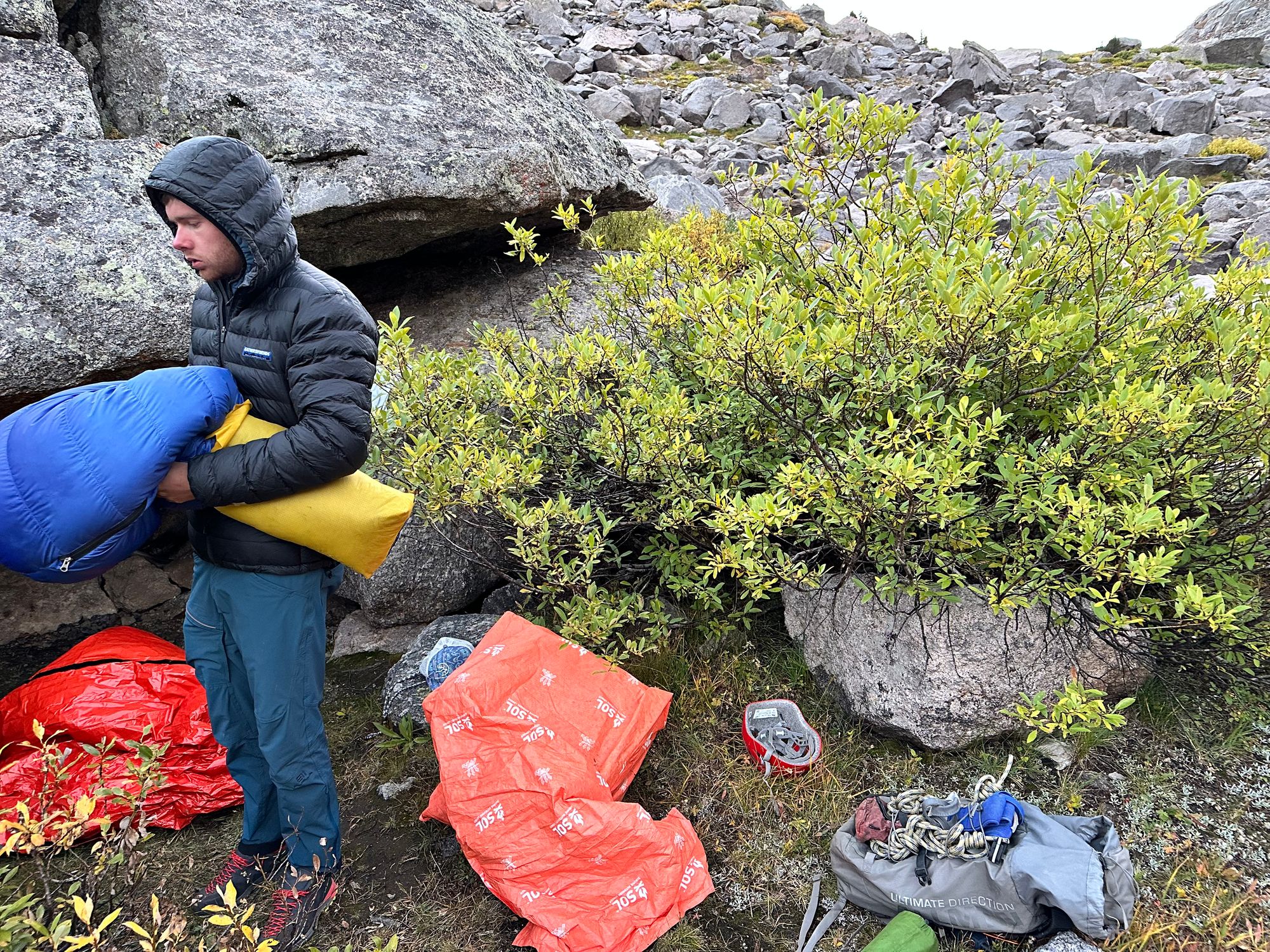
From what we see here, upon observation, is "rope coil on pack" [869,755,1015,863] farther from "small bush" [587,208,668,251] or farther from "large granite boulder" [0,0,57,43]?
"large granite boulder" [0,0,57,43]

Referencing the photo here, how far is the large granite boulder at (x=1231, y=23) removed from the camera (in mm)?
26266

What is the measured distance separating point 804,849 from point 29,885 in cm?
281

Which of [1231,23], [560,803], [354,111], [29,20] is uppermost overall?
[1231,23]

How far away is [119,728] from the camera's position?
3.19 meters

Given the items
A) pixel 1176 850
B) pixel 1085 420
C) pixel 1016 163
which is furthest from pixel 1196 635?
pixel 1016 163

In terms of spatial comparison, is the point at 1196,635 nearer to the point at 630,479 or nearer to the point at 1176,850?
the point at 1176,850

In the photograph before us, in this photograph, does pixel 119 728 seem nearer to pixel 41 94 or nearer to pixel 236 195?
pixel 236 195

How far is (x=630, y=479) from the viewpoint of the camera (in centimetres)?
325

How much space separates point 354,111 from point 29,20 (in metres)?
1.61

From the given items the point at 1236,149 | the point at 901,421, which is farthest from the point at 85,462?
the point at 1236,149

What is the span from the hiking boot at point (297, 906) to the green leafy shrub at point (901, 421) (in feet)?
4.16

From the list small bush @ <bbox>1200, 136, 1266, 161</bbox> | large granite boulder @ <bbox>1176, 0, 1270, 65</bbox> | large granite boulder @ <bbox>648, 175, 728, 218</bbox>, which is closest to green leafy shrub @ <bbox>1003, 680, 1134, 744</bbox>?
large granite boulder @ <bbox>648, 175, 728, 218</bbox>

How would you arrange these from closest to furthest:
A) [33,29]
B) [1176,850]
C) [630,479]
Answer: [1176,850], [630,479], [33,29]

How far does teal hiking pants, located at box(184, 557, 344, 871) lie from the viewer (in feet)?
8.02
